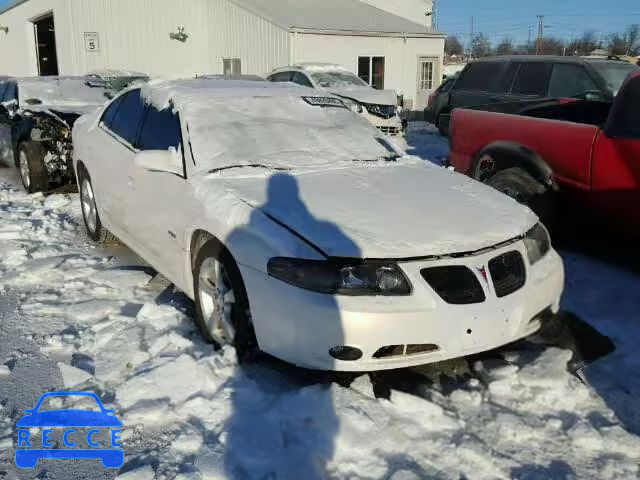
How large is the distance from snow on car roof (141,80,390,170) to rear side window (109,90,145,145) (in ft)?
0.37

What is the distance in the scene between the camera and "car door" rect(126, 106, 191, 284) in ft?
12.7

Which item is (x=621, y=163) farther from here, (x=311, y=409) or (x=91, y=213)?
(x=91, y=213)

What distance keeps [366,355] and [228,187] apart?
134 centimetres

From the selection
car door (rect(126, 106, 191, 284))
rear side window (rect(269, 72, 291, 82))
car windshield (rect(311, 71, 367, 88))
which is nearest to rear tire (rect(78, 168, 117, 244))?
car door (rect(126, 106, 191, 284))

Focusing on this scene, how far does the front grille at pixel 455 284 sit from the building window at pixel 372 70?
2038cm

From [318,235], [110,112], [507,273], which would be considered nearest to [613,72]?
[110,112]

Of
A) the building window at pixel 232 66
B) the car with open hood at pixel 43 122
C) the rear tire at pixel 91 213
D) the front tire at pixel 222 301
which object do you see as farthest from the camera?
the building window at pixel 232 66

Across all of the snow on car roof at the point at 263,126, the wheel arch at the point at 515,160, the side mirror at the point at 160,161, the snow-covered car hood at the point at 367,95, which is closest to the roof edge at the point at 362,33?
the snow-covered car hood at the point at 367,95

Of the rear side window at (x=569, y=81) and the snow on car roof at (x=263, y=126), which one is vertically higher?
the rear side window at (x=569, y=81)

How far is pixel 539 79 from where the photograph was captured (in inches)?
409

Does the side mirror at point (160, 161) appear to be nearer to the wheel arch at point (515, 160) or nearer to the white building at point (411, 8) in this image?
the wheel arch at point (515, 160)

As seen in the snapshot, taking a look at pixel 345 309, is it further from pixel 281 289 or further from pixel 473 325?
pixel 473 325

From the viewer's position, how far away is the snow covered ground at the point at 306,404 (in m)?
2.65

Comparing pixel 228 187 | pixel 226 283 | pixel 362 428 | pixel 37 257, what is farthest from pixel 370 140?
pixel 37 257
